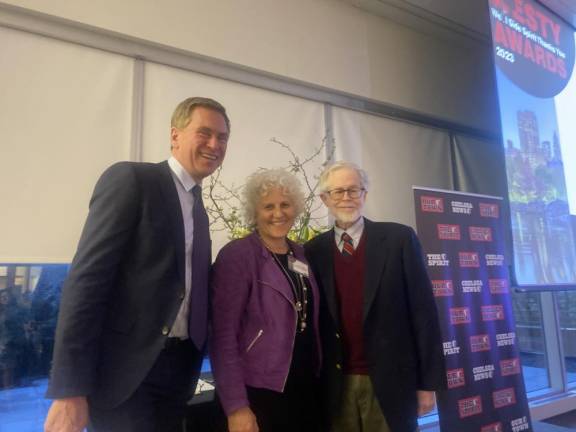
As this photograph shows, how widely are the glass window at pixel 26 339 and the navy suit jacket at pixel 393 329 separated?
1.56 metres

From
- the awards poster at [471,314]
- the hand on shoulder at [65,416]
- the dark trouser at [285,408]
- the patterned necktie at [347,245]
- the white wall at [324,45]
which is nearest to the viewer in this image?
the hand on shoulder at [65,416]

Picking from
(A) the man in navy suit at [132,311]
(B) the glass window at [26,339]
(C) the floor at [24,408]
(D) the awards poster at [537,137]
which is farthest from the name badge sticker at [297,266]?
(D) the awards poster at [537,137]

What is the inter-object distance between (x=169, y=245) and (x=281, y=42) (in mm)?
2298

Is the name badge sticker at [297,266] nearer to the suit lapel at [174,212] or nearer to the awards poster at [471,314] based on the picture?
the suit lapel at [174,212]

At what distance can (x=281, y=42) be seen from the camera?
3037mm

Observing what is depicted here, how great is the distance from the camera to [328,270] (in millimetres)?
1692

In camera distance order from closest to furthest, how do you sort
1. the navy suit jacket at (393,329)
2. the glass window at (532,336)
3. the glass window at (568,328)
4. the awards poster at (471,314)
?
the navy suit jacket at (393,329)
the awards poster at (471,314)
the glass window at (532,336)
the glass window at (568,328)

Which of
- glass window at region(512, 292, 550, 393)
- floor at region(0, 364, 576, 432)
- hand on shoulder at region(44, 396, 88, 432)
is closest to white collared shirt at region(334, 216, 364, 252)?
hand on shoulder at region(44, 396, 88, 432)

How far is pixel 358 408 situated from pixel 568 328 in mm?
3843

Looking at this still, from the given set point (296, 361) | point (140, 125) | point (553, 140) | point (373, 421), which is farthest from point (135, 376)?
point (553, 140)

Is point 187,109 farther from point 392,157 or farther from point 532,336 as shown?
point 532,336

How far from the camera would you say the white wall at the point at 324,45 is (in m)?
2.51

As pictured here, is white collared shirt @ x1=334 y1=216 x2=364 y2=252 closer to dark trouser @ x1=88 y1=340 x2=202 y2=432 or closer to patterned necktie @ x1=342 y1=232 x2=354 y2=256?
patterned necktie @ x1=342 y1=232 x2=354 y2=256

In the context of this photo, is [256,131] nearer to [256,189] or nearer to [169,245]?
[256,189]
